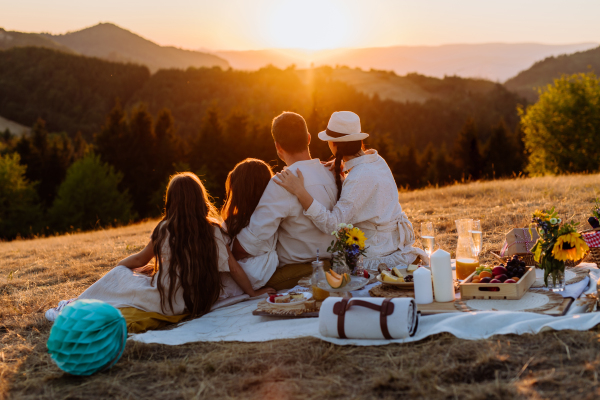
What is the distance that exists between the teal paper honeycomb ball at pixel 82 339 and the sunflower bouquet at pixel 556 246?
3099 millimetres

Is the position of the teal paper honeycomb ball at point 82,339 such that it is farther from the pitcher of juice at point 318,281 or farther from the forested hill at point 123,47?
the forested hill at point 123,47

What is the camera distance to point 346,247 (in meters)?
4.09

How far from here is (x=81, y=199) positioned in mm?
29469

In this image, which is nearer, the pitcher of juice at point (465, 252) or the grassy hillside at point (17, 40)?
the pitcher of juice at point (465, 252)

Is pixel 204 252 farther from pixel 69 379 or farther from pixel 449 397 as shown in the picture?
pixel 449 397

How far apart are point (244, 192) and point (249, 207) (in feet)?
0.49

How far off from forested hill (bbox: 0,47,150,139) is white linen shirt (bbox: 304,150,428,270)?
76198mm

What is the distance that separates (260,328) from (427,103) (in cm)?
7903

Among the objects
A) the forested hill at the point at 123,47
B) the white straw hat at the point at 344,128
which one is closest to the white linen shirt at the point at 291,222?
the white straw hat at the point at 344,128

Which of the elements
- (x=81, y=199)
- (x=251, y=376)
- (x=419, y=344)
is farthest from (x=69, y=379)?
(x=81, y=199)

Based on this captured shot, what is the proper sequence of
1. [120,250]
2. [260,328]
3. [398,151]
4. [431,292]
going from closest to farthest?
[431,292], [260,328], [120,250], [398,151]

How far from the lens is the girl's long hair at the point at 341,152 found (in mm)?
4730

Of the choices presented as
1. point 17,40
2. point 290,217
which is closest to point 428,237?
point 290,217

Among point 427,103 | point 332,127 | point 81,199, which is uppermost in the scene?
point 427,103
